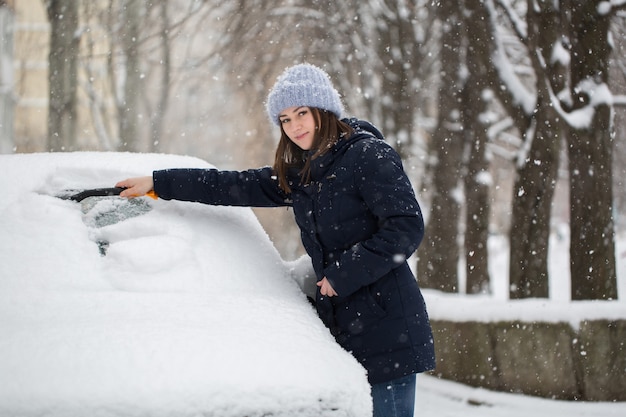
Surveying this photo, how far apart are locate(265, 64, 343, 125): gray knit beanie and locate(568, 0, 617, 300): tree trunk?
5337 mm

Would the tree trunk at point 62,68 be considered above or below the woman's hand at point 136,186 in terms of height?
above

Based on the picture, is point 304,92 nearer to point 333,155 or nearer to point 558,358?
point 333,155

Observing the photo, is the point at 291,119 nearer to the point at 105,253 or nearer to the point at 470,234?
the point at 105,253

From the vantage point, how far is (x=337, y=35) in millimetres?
14281

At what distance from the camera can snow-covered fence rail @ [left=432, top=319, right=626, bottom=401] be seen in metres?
6.29

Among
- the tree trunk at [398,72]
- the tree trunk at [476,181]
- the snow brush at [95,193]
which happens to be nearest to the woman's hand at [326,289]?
the snow brush at [95,193]

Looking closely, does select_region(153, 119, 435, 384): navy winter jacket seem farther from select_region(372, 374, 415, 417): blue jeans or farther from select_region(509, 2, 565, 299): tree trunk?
select_region(509, 2, 565, 299): tree trunk

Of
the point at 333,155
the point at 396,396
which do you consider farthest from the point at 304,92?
the point at 396,396

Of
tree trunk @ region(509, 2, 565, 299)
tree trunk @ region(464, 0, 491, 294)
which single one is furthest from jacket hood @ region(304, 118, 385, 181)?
tree trunk @ region(464, 0, 491, 294)

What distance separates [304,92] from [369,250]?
69 cm

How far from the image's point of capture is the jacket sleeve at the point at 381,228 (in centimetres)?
264

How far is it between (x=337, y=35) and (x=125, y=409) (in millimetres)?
12989

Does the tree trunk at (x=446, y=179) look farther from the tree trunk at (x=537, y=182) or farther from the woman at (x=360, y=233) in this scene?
the woman at (x=360, y=233)

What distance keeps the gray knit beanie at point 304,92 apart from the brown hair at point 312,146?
0.05 metres
